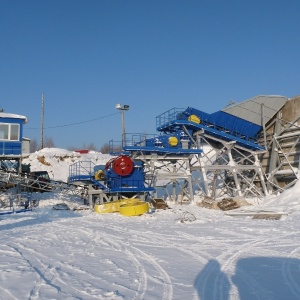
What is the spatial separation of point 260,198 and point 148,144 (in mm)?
8344

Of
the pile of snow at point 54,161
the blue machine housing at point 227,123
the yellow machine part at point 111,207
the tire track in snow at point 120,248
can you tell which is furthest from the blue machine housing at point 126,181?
the pile of snow at point 54,161

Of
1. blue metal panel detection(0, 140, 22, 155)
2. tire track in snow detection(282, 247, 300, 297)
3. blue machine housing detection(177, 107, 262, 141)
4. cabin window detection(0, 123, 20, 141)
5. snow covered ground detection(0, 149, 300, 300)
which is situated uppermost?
blue machine housing detection(177, 107, 262, 141)

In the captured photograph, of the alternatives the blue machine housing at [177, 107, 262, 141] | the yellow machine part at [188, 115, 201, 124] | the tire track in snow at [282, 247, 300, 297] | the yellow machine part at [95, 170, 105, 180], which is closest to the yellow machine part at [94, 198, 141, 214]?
the yellow machine part at [95, 170, 105, 180]

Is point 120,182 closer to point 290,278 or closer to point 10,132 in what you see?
point 10,132

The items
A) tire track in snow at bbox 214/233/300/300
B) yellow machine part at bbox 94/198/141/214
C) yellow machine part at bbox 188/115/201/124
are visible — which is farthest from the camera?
yellow machine part at bbox 188/115/201/124

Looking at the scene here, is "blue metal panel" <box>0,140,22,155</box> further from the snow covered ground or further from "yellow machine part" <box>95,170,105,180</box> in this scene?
the snow covered ground

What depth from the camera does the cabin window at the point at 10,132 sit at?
2244 centimetres

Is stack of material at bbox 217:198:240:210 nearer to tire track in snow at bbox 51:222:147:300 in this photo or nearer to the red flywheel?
the red flywheel

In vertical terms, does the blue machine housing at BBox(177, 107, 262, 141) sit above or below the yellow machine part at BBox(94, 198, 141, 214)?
above

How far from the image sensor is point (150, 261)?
7387 mm

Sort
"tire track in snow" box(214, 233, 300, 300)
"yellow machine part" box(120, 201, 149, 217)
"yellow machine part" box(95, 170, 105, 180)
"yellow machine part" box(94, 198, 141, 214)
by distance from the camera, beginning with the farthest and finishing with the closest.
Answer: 1. "yellow machine part" box(95, 170, 105, 180)
2. "yellow machine part" box(94, 198, 141, 214)
3. "yellow machine part" box(120, 201, 149, 217)
4. "tire track in snow" box(214, 233, 300, 300)

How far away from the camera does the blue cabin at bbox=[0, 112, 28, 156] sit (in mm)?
22297

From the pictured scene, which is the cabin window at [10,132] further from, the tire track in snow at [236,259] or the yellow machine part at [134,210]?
the tire track in snow at [236,259]

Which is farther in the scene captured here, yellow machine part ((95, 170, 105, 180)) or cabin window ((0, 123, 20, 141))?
cabin window ((0, 123, 20, 141))
